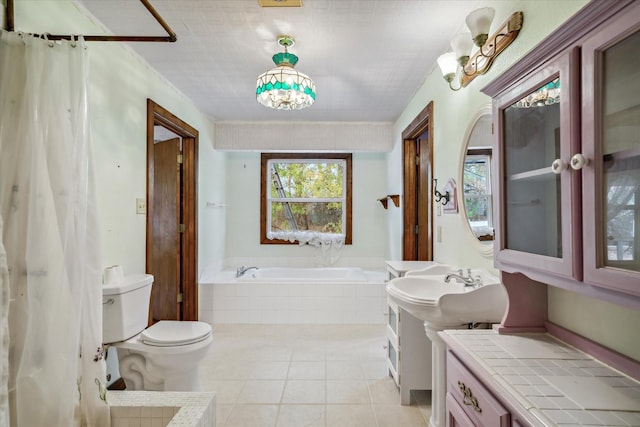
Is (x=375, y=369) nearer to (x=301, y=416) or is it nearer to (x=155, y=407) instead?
(x=301, y=416)

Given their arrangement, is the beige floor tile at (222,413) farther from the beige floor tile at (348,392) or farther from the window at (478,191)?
the window at (478,191)

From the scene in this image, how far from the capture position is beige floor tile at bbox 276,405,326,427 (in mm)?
1877

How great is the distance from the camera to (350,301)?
356 centimetres

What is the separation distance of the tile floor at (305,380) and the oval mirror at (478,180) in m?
1.14

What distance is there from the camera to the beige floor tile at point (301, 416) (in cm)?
188

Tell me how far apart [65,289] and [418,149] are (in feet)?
9.94

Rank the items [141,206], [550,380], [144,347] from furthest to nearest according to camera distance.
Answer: [141,206] → [144,347] → [550,380]

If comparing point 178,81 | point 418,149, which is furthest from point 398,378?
point 178,81

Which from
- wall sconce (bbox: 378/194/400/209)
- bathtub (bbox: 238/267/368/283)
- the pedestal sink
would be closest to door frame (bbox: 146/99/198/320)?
bathtub (bbox: 238/267/368/283)

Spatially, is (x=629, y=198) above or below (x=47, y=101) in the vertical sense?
below

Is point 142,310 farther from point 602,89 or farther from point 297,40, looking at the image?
point 602,89

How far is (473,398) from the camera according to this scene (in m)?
1.04

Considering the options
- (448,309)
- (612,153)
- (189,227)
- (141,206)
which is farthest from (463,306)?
(189,227)

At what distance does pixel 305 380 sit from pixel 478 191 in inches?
68.4
